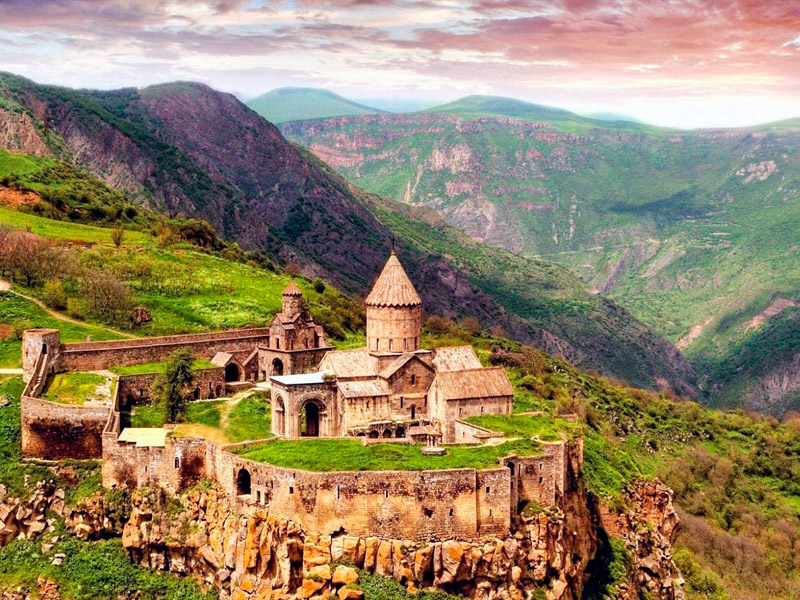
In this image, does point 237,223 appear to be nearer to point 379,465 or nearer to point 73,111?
point 73,111

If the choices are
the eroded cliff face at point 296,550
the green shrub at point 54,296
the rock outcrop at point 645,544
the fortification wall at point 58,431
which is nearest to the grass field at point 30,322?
the green shrub at point 54,296

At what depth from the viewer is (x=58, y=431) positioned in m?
45.8

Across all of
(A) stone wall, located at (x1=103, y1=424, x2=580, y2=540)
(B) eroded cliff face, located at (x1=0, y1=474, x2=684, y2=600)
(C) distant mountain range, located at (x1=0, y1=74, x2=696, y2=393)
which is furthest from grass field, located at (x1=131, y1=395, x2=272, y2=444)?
(C) distant mountain range, located at (x1=0, y1=74, x2=696, y2=393)

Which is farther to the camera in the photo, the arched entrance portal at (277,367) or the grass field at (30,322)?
the arched entrance portal at (277,367)

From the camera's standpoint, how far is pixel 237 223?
164m

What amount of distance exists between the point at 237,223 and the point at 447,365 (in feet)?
385

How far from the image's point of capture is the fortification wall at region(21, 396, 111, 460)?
45688 mm

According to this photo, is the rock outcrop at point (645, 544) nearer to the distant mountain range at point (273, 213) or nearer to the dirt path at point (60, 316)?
the dirt path at point (60, 316)

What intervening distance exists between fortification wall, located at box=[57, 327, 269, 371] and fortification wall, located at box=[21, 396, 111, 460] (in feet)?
22.3

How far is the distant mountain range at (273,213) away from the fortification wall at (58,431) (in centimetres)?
8212

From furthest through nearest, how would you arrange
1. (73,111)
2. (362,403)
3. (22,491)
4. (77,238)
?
(73,111), (77,238), (362,403), (22,491)

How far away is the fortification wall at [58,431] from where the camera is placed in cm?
4569

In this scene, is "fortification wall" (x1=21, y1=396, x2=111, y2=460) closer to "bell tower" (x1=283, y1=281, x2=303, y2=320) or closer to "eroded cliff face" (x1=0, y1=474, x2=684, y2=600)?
"eroded cliff face" (x1=0, y1=474, x2=684, y2=600)

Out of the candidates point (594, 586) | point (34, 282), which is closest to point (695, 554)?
point (594, 586)
